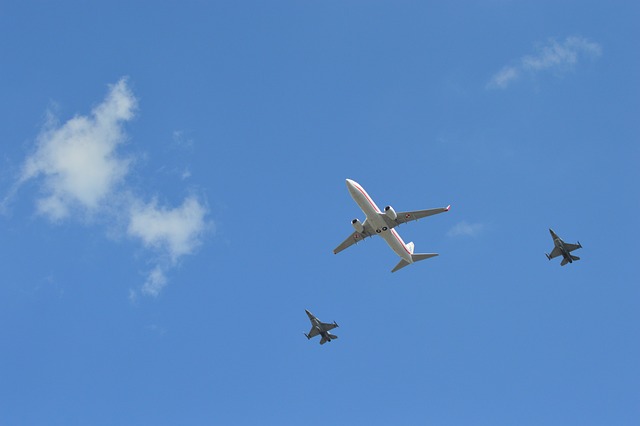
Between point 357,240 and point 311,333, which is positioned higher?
point 357,240

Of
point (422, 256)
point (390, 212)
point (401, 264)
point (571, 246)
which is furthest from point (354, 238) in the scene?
point (571, 246)

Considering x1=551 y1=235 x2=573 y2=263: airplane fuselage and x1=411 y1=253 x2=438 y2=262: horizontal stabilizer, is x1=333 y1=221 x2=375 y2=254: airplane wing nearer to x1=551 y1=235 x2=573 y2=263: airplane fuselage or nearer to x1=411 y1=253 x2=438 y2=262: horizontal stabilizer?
x1=411 y1=253 x2=438 y2=262: horizontal stabilizer

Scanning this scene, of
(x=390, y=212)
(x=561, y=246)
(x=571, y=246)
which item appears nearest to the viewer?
(x=390, y=212)

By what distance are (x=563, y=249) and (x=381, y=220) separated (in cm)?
2541

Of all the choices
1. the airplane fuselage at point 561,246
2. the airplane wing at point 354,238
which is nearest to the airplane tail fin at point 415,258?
the airplane wing at point 354,238

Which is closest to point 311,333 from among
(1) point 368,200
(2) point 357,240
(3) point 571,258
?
(2) point 357,240

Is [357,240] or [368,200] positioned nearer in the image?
[368,200]

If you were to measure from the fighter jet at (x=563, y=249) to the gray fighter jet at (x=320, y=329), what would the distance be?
30847mm

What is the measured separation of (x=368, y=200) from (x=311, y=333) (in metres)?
22.4

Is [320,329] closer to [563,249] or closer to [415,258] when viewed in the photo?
[415,258]

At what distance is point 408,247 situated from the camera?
416ft

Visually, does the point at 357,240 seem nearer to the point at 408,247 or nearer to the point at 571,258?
the point at 408,247

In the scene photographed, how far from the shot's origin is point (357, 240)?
123938 mm

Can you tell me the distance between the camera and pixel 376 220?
115 metres
